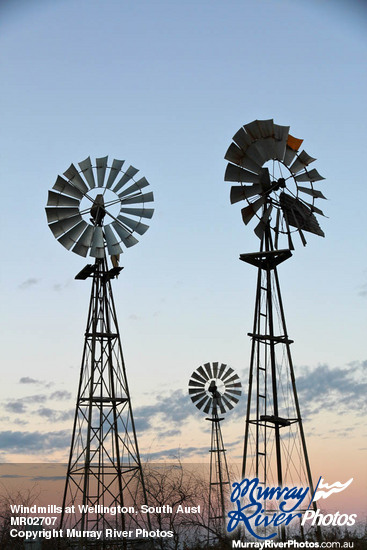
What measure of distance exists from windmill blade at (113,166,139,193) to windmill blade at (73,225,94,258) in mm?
1817

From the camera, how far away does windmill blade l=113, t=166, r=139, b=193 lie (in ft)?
68.9

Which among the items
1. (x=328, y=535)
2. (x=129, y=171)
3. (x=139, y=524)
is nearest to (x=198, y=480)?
(x=139, y=524)

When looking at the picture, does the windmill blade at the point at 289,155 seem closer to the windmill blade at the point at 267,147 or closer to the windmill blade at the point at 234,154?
the windmill blade at the point at 267,147

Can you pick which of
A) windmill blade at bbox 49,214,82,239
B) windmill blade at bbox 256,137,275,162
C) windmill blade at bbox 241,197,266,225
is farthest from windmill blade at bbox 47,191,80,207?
windmill blade at bbox 256,137,275,162

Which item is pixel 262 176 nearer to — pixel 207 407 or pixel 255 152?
pixel 255 152

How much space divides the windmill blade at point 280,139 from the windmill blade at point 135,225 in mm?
5222

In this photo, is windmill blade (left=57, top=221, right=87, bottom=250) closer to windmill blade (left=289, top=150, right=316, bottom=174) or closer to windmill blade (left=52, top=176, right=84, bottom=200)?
windmill blade (left=52, top=176, right=84, bottom=200)

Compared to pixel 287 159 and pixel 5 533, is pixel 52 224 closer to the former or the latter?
pixel 287 159

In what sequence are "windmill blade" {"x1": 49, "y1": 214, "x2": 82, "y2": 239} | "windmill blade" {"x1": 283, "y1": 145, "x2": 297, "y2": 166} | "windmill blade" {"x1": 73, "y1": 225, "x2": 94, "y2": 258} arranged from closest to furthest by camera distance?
"windmill blade" {"x1": 283, "y1": 145, "x2": 297, "y2": 166}
"windmill blade" {"x1": 49, "y1": 214, "x2": 82, "y2": 239}
"windmill blade" {"x1": 73, "y1": 225, "x2": 94, "y2": 258}

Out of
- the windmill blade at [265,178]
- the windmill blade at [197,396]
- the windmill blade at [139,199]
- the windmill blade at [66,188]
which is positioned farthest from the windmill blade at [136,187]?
the windmill blade at [197,396]

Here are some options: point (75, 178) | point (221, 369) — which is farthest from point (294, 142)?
point (221, 369)

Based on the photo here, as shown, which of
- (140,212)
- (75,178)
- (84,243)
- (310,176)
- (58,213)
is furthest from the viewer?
(140,212)

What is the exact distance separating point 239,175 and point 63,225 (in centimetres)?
583

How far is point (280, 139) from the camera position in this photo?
58.3 feet
